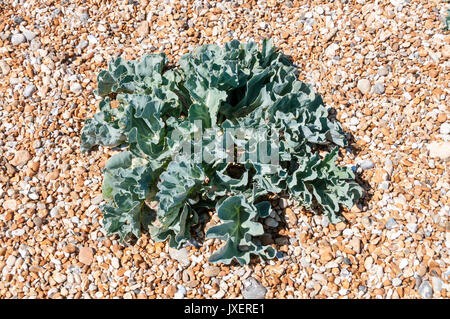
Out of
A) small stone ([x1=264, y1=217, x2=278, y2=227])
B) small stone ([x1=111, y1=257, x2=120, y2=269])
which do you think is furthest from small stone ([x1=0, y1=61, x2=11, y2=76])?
small stone ([x1=264, y1=217, x2=278, y2=227])

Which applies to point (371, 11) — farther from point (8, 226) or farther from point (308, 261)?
point (8, 226)

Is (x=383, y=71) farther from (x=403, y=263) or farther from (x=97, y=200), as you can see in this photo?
(x=97, y=200)

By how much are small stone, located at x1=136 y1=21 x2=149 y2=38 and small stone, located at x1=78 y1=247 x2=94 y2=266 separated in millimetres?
1687

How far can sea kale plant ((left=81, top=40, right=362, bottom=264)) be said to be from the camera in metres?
2.58

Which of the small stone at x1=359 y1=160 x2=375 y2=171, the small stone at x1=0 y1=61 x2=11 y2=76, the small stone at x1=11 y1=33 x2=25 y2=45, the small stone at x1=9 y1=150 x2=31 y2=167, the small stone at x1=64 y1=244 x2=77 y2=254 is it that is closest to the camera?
the small stone at x1=64 y1=244 x2=77 y2=254

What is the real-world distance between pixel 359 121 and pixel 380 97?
9.0 inches

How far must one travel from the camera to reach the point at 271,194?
112 inches

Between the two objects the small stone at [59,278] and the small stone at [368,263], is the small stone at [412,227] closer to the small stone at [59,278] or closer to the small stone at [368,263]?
the small stone at [368,263]

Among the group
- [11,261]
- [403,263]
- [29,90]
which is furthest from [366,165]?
[29,90]

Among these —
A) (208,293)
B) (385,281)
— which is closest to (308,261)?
(385,281)

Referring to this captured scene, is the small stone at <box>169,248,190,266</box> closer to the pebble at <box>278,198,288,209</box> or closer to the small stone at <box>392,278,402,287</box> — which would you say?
the pebble at <box>278,198,288,209</box>

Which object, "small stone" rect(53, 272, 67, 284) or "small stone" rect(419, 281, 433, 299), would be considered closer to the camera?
"small stone" rect(419, 281, 433, 299)

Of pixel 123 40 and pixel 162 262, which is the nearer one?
pixel 162 262
